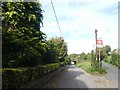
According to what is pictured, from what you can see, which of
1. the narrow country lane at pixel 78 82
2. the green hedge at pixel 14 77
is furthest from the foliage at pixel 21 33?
the narrow country lane at pixel 78 82

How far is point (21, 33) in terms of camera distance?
1891 cm

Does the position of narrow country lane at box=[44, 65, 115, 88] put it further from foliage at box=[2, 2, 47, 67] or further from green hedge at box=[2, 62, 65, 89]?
green hedge at box=[2, 62, 65, 89]

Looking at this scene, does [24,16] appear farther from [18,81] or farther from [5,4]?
[18,81]

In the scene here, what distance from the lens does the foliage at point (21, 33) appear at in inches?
620

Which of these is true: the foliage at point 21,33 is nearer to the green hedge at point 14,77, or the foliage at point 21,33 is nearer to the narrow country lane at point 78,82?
the green hedge at point 14,77

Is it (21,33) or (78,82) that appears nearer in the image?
(21,33)

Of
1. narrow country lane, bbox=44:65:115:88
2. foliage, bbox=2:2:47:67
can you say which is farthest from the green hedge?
narrow country lane, bbox=44:65:115:88

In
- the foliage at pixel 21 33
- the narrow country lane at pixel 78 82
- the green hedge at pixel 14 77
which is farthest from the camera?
the narrow country lane at pixel 78 82

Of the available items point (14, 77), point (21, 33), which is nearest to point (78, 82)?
point (21, 33)

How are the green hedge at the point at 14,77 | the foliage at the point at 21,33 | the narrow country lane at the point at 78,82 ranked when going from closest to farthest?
the green hedge at the point at 14,77
the foliage at the point at 21,33
the narrow country lane at the point at 78,82

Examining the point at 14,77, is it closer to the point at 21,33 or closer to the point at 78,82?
the point at 21,33

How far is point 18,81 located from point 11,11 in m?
7.50

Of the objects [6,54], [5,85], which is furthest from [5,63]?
[5,85]

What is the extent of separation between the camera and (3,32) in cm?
1455
